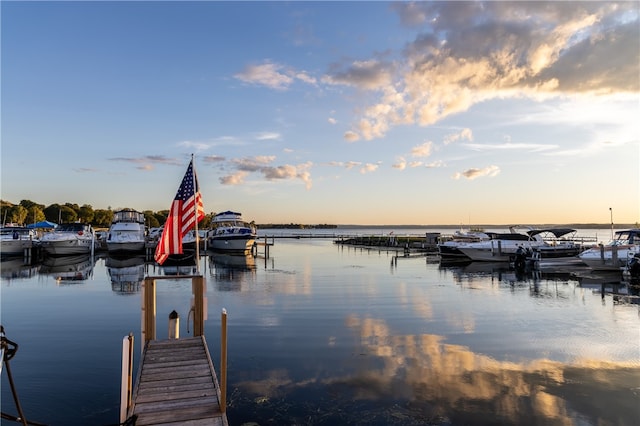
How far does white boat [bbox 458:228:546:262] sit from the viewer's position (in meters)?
45.9

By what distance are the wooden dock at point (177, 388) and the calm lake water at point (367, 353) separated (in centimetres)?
106

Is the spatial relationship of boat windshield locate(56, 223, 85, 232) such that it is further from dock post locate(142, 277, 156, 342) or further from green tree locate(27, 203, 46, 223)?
green tree locate(27, 203, 46, 223)

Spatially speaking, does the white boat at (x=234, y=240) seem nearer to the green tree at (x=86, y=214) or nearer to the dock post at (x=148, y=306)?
the dock post at (x=148, y=306)

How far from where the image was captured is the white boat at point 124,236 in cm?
5069

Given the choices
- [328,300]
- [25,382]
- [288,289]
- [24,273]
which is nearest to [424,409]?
[25,382]

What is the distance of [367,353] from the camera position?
13.0 meters

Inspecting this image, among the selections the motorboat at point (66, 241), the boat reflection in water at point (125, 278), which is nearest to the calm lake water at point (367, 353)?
the boat reflection in water at point (125, 278)

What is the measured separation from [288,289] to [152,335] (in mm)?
15513

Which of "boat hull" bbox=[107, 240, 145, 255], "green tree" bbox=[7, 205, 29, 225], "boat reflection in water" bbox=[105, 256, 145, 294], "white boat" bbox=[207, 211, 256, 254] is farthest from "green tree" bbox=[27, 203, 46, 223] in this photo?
"boat reflection in water" bbox=[105, 256, 145, 294]

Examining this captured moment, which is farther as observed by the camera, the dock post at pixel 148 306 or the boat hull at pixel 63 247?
the boat hull at pixel 63 247

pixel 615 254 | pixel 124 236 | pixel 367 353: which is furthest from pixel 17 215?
pixel 615 254

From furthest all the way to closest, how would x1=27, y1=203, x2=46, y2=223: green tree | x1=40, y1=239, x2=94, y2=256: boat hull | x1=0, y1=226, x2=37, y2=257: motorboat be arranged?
x1=27, y1=203, x2=46, y2=223: green tree < x1=40, y1=239, x2=94, y2=256: boat hull < x1=0, y1=226, x2=37, y2=257: motorboat

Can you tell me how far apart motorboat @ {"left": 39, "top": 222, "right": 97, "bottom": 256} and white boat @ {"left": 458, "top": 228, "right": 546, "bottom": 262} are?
44651 millimetres

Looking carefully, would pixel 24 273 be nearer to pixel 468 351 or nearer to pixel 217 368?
pixel 217 368
